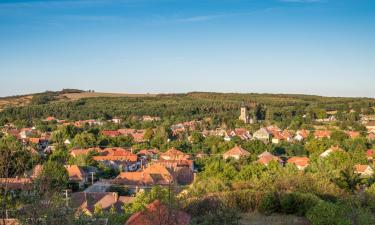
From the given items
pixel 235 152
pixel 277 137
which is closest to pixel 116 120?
pixel 277 137

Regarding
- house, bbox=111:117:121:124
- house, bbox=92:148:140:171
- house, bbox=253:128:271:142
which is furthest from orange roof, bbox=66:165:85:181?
house, bbox=111:117:121:124

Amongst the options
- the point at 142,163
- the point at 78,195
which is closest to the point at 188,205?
the point at 78,195

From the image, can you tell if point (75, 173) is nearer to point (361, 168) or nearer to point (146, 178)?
point (146, 178)

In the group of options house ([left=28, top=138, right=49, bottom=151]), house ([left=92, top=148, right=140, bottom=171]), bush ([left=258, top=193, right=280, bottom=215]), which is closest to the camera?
bush ([left=258, top=193, right=280, bottom=215])

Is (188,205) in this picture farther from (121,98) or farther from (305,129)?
(121,98)

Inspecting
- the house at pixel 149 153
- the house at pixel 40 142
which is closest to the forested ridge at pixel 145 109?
the house at pixel 40 142

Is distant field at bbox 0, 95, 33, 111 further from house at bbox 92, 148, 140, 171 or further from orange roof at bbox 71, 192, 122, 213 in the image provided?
orange roof at bbox 71, 192, 122, 213
